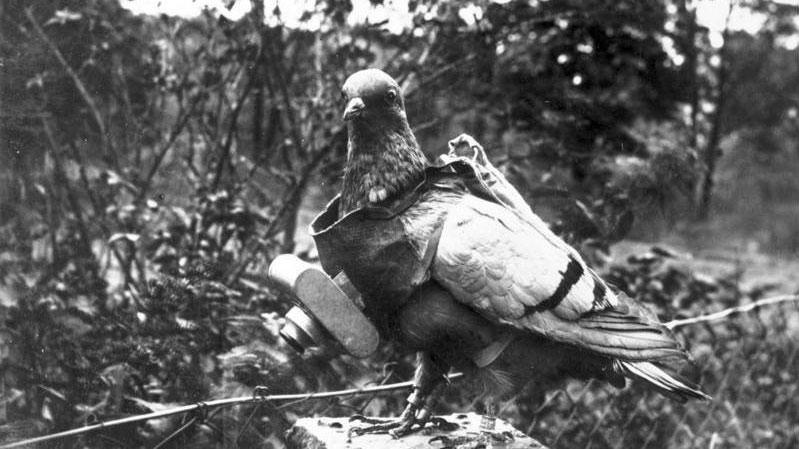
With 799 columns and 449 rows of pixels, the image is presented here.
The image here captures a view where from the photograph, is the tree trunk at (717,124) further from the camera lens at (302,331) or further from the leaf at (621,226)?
the camera lens at (302,331)

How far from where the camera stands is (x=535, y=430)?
3594 mm

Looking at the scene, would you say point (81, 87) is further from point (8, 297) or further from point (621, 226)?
point (621, 226)

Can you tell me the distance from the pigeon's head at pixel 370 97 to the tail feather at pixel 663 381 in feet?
2.84

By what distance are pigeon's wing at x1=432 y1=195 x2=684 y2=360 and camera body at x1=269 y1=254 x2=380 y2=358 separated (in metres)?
0.21

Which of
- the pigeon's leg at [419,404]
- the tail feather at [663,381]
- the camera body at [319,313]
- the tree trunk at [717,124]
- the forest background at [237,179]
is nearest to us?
the camera body at [319,313]

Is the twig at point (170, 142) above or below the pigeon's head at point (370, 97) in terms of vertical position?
below

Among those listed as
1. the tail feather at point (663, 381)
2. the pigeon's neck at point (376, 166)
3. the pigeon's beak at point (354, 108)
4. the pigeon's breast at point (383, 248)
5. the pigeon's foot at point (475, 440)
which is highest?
the pigeon's beak at point (354, 108)

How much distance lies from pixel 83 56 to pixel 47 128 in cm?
36

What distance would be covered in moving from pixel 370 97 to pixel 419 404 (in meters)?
0.84

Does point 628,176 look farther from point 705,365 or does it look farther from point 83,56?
point 83,56

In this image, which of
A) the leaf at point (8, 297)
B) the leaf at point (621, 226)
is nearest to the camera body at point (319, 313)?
the leaf at point (8, 297)

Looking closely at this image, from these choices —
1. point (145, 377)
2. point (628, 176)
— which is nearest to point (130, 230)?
point (145, 377)

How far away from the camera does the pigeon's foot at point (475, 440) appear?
212 cm

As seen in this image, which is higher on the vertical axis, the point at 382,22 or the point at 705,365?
the point at 382,22
